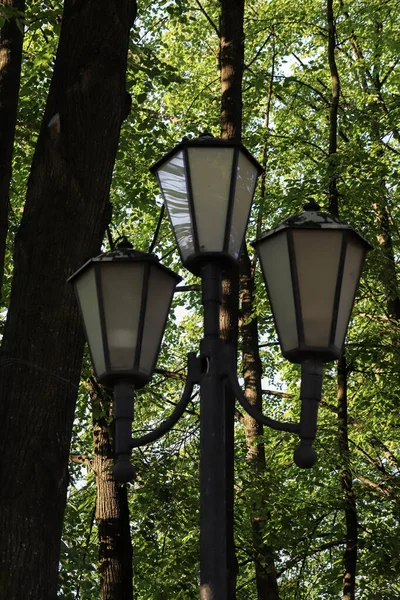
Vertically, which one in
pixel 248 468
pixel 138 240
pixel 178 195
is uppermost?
pixel 138 240

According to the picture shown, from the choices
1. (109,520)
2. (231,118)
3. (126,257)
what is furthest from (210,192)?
(109,520)

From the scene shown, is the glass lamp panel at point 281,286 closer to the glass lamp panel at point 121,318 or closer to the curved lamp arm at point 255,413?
the curved lamp arm at point 255,413

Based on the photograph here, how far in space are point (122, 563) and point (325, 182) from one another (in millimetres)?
5598

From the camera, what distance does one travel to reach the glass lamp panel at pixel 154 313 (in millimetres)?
3717

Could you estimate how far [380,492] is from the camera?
11.5 meters

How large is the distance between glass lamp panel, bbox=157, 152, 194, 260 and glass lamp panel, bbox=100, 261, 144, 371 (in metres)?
0.23

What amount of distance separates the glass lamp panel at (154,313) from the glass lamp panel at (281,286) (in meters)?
0.42

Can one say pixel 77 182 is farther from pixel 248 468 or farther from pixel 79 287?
pixel 248 468

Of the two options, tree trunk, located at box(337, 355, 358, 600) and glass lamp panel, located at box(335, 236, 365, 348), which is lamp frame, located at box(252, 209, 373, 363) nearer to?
glass lamp panel, located at box(335, 236, 365, 348)

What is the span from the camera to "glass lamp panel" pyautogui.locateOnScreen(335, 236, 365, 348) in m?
3.49

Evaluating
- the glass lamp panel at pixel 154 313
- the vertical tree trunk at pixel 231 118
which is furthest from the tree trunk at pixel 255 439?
the glass lamp panel at pixel 154 313

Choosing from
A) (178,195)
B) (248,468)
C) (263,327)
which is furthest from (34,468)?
(263,327)

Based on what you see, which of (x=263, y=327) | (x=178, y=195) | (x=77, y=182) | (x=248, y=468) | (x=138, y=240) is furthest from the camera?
(x=138, y=240)

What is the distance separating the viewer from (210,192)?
373cm
